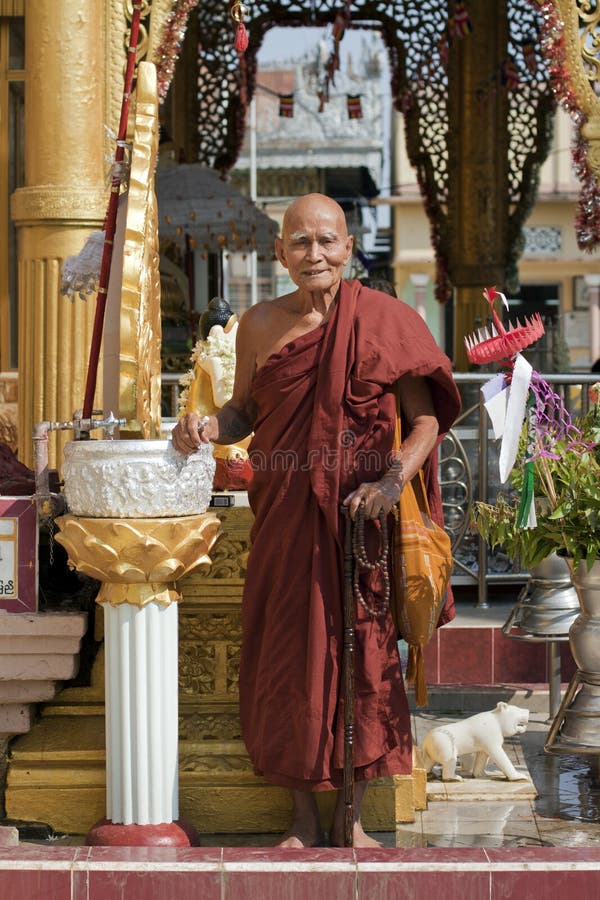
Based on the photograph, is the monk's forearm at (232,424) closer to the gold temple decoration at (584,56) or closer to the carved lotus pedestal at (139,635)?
the carved lotus pedestal at (139,635)

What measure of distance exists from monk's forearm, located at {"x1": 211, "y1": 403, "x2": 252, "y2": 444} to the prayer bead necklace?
19.0 inches

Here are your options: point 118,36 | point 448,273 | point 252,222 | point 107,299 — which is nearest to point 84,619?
point 107,299

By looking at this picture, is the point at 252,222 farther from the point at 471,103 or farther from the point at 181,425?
the point at 181,425

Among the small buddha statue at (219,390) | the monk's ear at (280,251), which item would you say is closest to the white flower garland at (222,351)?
the small buddha statue at (219,390)

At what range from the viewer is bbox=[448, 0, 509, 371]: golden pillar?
12.7 meters

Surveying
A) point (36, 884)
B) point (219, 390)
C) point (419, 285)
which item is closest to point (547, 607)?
point (219, 390)

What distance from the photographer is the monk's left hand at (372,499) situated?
3463mm

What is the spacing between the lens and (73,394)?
242 inches

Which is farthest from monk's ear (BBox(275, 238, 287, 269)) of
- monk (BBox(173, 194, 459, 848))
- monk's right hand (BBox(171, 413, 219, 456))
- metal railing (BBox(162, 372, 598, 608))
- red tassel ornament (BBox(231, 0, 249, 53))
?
metal railing (BBox(162, 372, 598, 608))

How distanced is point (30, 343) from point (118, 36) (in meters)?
1.44

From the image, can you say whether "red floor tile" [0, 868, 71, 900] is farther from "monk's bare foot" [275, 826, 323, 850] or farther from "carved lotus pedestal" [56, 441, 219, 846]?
"monk's bare foot" [275, 826, 323, 850]

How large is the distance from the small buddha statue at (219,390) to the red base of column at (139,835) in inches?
54.5

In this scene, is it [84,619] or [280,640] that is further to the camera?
[84,619]

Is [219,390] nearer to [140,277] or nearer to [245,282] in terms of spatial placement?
[140,277]
